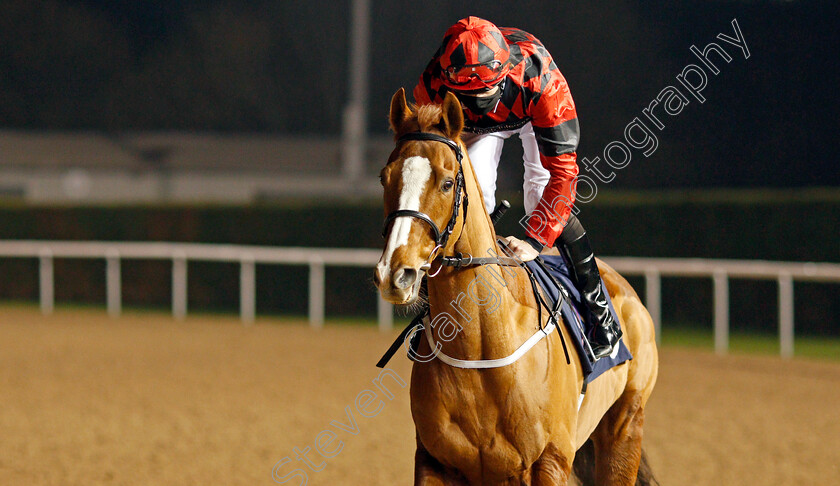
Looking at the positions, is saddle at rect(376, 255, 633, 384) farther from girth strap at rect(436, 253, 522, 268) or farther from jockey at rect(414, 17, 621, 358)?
girth strap at rect(436, 253, 522, 268)

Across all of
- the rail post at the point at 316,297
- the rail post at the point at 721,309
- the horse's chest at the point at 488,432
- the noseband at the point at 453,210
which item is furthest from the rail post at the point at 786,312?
the noseband at the point at 453,210

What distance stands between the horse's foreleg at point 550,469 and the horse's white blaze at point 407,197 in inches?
32.2

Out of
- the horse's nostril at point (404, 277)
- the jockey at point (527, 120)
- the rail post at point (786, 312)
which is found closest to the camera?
the horse's nostril at point (404, 277)

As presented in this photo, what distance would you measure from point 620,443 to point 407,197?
67.6 inches

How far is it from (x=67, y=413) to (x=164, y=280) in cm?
716

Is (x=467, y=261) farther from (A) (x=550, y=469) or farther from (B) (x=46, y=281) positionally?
(B) (x=46, y=281)

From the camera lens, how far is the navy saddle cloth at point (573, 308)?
10.1 feet

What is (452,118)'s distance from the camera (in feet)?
8.48

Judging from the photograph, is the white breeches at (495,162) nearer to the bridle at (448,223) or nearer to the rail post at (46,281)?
the bridle at (448,223)

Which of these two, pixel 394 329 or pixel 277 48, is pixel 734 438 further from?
pixel 277 48

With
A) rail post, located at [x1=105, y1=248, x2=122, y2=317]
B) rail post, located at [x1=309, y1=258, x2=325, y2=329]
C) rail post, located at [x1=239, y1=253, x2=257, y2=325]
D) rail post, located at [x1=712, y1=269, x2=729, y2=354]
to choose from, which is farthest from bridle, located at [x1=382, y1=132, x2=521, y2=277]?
rail post, located at [x1=105, y1=248, x2=122, y2=317]

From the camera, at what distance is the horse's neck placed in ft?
8.73

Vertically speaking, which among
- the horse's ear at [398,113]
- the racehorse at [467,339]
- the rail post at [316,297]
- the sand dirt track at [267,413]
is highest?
the horse's ear at [398,113]

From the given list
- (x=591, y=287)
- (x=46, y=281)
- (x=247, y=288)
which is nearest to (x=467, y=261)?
(x=591, y=287)
